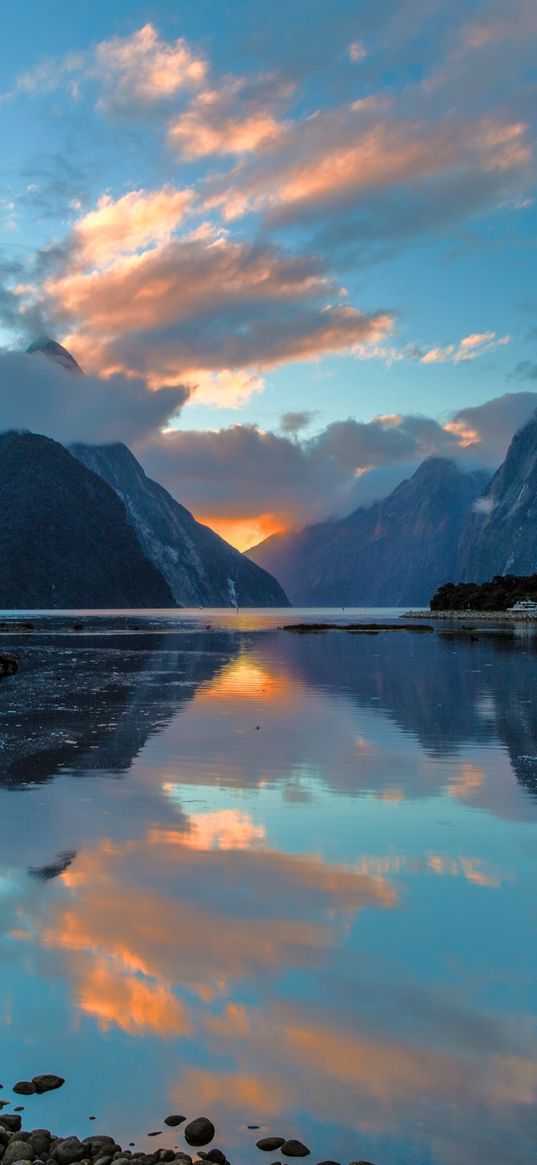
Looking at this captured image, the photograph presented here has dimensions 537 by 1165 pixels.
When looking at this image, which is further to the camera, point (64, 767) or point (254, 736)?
point (254, 736)

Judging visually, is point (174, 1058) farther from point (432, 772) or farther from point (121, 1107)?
point (432, 772)

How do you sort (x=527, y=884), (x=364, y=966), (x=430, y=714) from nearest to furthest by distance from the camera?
(x=364, y=966), (x=527, y=884), (x=430, y=714)

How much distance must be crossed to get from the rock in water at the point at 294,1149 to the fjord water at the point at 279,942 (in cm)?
9

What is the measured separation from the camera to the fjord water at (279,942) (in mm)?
7293

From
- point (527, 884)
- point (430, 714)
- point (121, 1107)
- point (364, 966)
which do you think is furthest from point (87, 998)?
point (430, 714)

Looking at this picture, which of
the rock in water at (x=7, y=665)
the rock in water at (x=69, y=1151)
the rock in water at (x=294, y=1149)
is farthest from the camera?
the rock in water at (x=7, y=665)

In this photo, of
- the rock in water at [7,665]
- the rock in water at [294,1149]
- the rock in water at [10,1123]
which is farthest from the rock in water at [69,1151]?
the rock in water at [7,665]

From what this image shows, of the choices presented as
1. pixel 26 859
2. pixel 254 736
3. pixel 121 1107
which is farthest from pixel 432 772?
pixel 121 1107

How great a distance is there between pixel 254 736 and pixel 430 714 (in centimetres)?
916

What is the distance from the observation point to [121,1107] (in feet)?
23.9

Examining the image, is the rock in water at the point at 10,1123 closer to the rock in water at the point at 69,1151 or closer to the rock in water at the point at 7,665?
the rock in water at the point at 69,1151

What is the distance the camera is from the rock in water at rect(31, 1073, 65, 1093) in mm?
7504

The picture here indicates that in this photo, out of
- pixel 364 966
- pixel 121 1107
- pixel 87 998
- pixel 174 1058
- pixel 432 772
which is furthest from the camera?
pixel 432 772

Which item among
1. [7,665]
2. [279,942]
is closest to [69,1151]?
[279,942]
